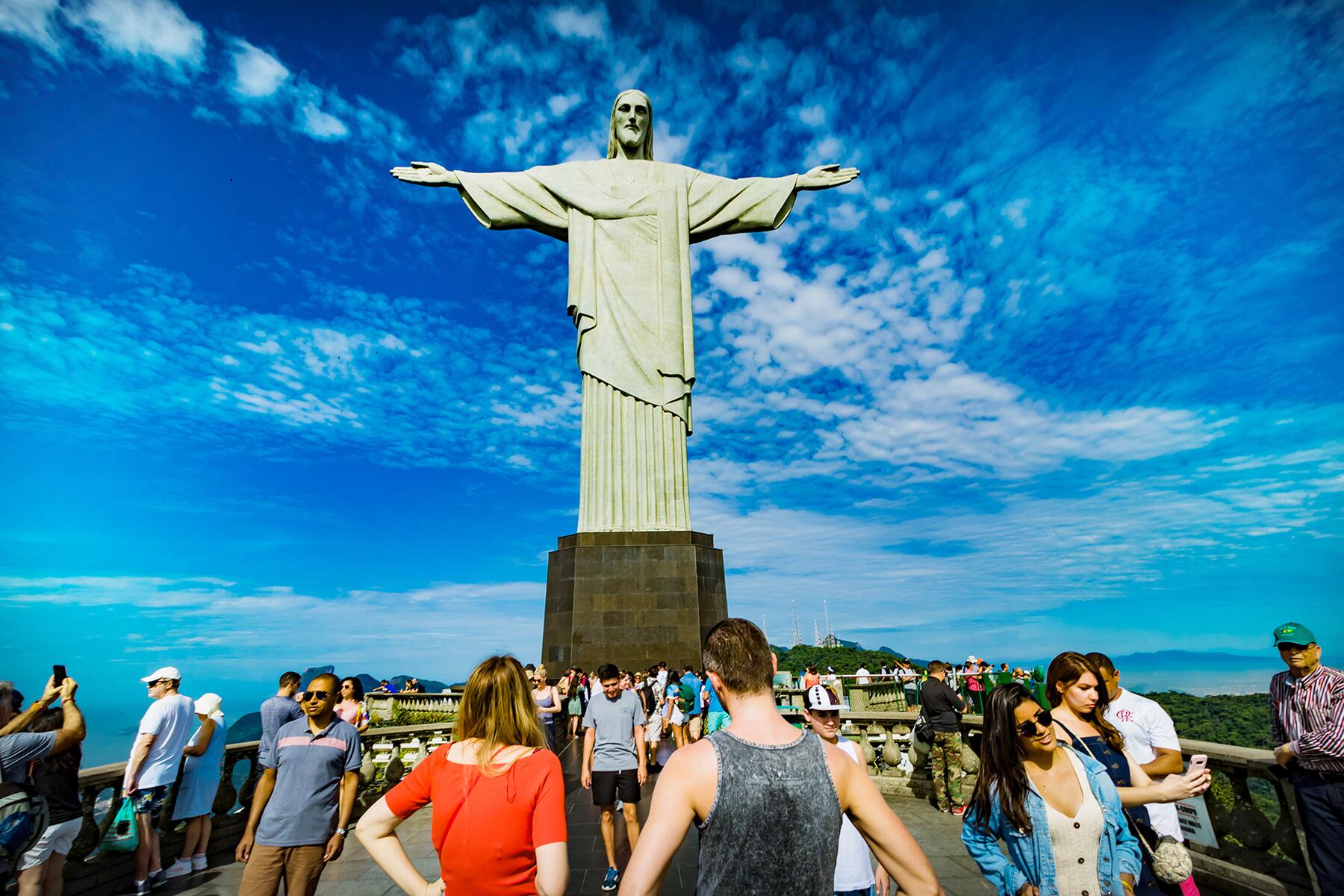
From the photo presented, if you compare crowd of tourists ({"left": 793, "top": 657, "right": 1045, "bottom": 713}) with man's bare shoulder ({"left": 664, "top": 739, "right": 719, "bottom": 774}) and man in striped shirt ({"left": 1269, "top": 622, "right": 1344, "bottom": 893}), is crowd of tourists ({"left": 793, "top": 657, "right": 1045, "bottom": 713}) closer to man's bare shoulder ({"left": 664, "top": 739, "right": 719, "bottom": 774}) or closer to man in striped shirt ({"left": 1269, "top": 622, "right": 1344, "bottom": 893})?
man in striped shirt ({"left": 1269, "top": 622, "right": 1344, "bottom": 893})

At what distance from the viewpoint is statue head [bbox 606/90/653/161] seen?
50.8ft

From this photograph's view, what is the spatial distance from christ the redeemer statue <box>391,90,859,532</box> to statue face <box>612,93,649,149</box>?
0.02 meters

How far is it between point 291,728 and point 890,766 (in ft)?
25.6

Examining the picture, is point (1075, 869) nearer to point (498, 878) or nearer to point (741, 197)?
point (498, 878)

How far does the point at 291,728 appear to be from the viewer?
4.06 m

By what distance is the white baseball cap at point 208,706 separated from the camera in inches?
240

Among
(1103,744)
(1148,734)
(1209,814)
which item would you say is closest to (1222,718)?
(1209,814)

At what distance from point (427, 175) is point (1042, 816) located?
15.3m

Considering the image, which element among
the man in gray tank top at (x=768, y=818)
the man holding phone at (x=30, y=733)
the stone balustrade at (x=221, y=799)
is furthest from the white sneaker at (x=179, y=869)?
the man in gray tank top at (x=768, y=818)

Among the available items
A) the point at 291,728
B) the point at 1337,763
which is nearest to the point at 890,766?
the point at 1337,763

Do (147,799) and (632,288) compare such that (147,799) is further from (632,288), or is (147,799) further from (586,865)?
(632,288)

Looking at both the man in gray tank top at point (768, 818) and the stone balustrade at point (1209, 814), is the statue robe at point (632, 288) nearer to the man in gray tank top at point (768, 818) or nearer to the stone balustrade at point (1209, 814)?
the stone balustrade at point (1209, 814)

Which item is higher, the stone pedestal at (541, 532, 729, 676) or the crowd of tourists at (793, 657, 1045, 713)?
the stone pedestal at (541, 532, 729, 676)

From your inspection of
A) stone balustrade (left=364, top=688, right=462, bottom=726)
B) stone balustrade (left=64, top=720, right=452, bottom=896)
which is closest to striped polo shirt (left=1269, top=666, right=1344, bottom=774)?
stone balustrade (left=64, top=720, right=452, bottom=896)
